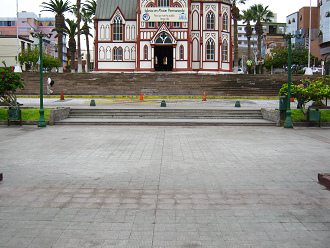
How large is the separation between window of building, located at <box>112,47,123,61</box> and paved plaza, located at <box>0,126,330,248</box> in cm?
4134

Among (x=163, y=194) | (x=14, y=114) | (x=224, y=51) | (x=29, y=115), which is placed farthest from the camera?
(x=224, y=51)

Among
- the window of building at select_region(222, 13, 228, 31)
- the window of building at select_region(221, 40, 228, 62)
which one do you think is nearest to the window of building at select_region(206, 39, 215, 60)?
the window of building at select_region(221, 40, 228, 62)

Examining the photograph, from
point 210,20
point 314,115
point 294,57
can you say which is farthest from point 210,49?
point 314,115

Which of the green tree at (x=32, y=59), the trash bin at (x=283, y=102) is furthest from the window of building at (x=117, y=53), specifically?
the trash bin at (x=283, y=102)

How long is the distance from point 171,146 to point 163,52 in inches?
1666

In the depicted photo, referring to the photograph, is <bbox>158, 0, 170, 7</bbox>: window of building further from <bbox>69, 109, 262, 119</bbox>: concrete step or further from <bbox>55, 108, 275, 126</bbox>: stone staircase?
<bbox>69, 109, 262, 119</bbox>: concrete step

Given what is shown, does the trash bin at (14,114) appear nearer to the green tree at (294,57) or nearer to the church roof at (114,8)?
the church roof at (114,8)

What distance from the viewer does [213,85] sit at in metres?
44.0

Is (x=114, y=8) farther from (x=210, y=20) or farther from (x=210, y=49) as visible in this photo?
(x=210, y=49)

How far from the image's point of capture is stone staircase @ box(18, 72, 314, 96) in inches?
1672

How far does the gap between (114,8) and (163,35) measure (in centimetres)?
945

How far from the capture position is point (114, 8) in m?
57.8

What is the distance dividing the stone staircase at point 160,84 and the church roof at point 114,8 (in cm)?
1360

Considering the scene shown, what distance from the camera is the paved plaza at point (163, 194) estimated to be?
608 centimetres
